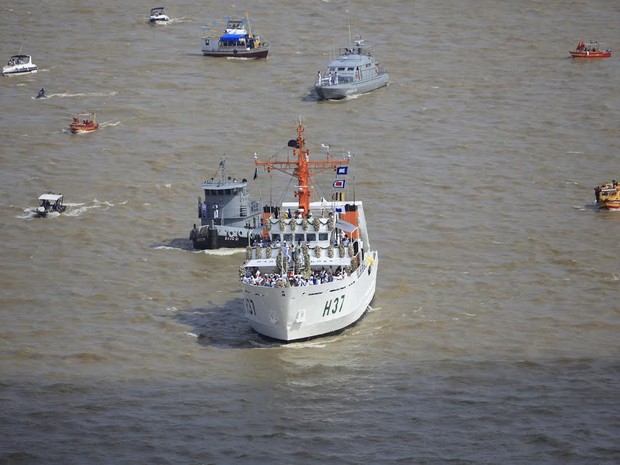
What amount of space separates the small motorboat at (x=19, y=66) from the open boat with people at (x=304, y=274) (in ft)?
177

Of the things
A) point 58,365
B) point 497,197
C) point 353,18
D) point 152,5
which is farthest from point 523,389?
point 152,5

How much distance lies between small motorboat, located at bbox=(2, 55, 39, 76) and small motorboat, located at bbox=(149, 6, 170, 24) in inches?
732

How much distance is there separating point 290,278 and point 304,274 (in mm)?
872

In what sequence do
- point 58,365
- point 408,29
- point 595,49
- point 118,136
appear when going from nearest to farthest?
point 58,365 < point 118,136 < point 595,49 < point 408,29

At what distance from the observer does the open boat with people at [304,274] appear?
6269 centimetres

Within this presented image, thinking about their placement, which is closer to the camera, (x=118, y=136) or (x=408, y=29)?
(x=118, y=136)

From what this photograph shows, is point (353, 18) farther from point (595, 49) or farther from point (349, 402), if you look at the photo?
point (349, 402)

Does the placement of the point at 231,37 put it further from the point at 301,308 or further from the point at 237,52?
the point at 301,308

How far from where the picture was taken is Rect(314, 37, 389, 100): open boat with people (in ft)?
367

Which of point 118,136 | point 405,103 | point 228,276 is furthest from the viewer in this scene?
point 405,103

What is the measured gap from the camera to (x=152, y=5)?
14225 cm

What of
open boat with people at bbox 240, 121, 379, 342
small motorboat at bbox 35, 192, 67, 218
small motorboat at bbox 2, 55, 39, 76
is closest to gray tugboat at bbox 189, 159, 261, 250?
small motorboat at bbox 35, 192, 67, 218

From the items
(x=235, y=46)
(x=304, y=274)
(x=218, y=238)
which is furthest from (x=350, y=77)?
(x=304, y=274)

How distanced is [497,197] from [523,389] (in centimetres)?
3048
